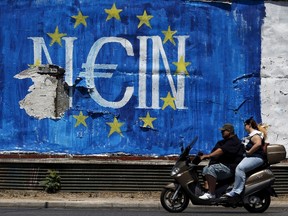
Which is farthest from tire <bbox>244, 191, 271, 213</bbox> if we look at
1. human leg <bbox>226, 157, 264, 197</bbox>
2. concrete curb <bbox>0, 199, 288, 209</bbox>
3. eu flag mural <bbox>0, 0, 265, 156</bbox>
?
eu flag mural <bbox>0, 0, 265, 156</bbox>

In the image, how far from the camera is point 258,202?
40.9 ft

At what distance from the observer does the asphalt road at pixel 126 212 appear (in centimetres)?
1241

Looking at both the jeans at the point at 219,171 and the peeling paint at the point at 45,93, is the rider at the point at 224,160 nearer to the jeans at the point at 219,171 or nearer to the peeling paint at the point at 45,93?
the jeans at the point at 219,171

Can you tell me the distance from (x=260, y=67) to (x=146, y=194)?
12.4 feet

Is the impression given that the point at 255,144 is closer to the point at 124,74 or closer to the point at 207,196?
the point at 207,196

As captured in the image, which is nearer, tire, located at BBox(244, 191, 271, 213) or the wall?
tire, located at BBox(244, 191, 271, 213)

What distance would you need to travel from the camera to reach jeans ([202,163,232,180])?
1233cm

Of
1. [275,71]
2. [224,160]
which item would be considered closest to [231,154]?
[224,160]

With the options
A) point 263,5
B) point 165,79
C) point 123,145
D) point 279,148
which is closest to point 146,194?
point 123,145

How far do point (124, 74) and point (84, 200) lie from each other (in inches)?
118

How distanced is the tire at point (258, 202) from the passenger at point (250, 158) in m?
0.38

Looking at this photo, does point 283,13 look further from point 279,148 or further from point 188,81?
point 279,148

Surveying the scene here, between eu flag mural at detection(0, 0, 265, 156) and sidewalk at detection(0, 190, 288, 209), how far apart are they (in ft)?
3.31

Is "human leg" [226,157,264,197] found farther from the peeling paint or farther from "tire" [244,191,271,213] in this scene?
the peeling paint
